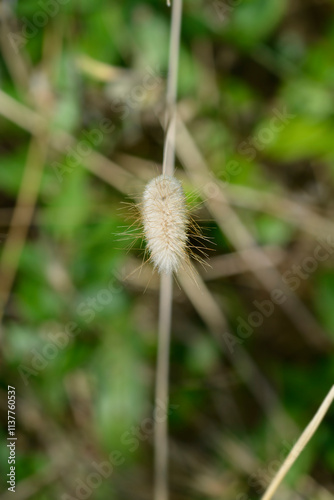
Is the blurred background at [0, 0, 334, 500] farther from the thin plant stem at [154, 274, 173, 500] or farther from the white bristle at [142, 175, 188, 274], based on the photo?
the white bristle at [142, 175, 188, 274]

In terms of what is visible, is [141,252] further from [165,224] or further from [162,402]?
[165,224]

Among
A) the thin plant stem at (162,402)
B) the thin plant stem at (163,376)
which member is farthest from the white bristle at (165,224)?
the thin plant stem at (162,402)

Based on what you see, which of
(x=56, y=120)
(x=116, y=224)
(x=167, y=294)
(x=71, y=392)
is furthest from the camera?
(x=71, y=392)

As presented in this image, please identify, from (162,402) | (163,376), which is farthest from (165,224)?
(162,402)

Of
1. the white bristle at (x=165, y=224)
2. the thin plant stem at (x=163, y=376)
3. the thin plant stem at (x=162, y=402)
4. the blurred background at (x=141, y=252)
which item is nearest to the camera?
the white bristle at (x=165, y=224)

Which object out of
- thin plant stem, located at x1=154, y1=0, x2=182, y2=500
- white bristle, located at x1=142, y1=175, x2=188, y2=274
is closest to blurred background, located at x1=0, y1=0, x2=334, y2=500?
thin plant stem, located at x1=154, y1=0, x2=182, y2=500

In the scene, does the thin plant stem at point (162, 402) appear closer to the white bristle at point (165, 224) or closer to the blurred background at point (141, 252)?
the blurred background at point (141, 252)

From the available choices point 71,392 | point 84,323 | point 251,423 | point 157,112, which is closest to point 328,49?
point 157,112

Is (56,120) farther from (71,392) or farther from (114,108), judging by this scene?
(71,392)

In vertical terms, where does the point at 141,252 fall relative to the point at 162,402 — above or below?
above
